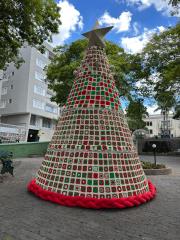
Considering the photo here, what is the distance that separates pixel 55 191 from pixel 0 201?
4.37 ft

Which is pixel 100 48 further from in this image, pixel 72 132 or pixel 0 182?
pixel 0 182

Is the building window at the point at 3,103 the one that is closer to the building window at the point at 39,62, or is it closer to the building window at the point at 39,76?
the building window at the point at 39,76

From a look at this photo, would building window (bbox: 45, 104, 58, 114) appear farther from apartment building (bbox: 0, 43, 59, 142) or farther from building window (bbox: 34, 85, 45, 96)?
building window (bbox: 34, 85, 45, 96)

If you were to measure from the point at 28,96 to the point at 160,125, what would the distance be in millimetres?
48534

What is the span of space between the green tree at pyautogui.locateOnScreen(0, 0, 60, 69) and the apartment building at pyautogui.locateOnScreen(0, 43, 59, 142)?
22147mm

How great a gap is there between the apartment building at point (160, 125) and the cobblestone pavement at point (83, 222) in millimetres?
63522

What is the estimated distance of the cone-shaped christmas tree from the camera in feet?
14.7

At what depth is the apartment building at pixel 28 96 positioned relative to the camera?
33.4 meters

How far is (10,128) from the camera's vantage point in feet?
69.9

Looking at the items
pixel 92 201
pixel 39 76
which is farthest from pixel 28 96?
pixel 92 201

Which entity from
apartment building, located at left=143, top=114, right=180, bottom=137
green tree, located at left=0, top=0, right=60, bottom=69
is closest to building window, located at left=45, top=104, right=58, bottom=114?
green tree, located at left=0, top=0, right=60, bottom=69

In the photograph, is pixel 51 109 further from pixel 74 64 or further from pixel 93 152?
pixel 93 152

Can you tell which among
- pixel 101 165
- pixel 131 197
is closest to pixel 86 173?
pixel 101 165

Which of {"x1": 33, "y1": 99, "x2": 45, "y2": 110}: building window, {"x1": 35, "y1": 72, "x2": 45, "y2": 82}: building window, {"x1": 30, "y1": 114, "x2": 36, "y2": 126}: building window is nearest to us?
{"x1": 33, "y1": 99, "x2": 45, "y2": 110}: building window
